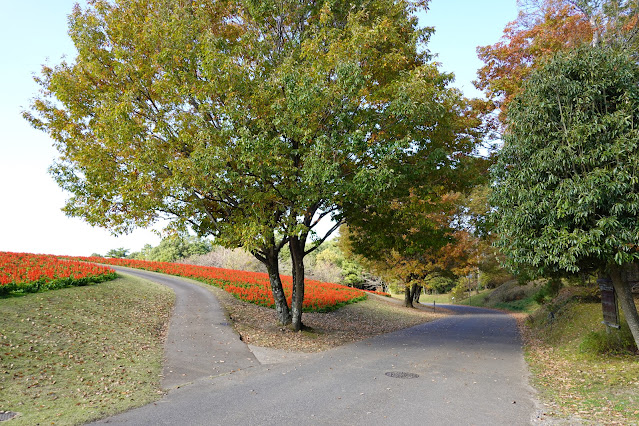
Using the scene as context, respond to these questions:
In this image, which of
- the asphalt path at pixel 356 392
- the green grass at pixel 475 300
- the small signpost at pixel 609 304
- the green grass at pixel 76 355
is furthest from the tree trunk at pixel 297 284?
the green grass at pixel 475 300

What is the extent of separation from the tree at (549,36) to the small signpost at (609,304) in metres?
6.40

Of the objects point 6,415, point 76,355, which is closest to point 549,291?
point 76,355

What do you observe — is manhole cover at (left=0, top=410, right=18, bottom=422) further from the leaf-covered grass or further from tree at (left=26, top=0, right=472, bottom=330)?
the leaf-covered grass

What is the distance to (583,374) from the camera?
8.73m

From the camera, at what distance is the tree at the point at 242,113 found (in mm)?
10820

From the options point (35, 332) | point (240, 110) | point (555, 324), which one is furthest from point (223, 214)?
point (555, 324)

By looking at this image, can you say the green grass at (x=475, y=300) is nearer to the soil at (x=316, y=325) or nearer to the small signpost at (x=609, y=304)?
the soil at (x=316, y=325)

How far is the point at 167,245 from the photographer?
59.7 m

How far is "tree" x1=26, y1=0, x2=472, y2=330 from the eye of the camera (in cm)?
1082

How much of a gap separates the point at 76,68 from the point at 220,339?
996 cm

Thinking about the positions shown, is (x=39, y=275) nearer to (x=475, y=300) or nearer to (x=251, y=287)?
(x=251, y=287)

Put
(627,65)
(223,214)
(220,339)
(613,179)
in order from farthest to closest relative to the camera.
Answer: (223,214) → (220,339) → (627,65) → (613,179)

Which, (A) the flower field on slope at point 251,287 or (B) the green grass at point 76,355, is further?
(A) the flower field on slope at point 251,287

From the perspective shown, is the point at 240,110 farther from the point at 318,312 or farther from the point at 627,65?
the point at 318,312
